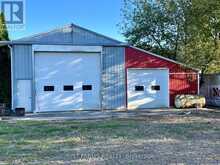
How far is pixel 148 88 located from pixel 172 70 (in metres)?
2.06

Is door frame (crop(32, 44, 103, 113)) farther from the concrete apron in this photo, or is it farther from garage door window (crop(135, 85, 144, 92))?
garage door window (crop(135, 85, 144, 92))

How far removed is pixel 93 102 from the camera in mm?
29172

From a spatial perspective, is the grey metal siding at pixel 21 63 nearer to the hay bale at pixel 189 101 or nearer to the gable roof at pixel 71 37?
the gable roof at pixel 71 37

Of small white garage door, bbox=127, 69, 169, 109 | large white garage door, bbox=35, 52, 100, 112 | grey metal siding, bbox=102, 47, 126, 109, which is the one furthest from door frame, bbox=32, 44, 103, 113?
small white garage door, bbox=127, 69, 169, 109

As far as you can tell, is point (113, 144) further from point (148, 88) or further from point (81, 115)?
point (148, 88)

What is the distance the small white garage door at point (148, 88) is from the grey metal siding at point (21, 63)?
639 centimetres

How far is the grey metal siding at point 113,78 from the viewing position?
29.5 meters

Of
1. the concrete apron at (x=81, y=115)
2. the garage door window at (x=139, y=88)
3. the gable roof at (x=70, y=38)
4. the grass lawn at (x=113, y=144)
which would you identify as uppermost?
the gable roof at (x=70, y=38)

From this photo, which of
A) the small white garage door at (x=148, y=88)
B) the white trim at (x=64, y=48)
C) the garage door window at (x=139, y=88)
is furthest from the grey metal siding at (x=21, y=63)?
the garage door window at (x=139, y=88)

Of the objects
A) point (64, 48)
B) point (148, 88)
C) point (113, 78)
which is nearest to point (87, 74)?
point (113, 78)

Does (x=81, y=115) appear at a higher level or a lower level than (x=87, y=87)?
lower

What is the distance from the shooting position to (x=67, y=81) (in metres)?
28.8

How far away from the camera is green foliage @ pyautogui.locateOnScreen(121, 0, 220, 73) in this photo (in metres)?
26.9

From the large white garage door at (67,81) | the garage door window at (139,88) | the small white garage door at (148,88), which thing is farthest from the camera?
the garage door window at (139,88)
